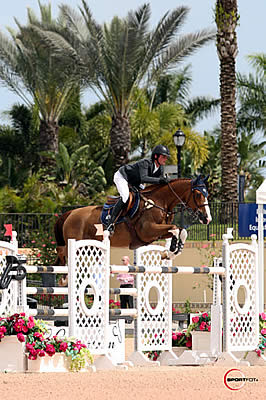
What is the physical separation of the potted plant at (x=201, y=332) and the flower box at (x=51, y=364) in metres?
2.94

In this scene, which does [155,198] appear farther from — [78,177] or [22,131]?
[22,131]

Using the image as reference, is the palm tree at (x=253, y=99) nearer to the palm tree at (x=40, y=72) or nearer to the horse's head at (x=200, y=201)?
the palm tree at (x=40, y=72)

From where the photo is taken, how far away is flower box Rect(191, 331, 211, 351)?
37.6 ft

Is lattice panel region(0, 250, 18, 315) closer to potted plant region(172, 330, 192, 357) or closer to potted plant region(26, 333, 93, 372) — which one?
potted plant region(26, 333, 93, 372)

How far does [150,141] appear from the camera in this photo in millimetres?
38062

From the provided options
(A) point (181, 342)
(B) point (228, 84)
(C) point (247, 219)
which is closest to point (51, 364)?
(A) point (181, 342)

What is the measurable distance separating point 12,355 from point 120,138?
22052 millimetres

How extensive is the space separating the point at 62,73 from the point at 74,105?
354 inches

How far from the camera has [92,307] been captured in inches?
385

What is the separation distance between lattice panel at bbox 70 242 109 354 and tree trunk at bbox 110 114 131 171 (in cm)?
2072

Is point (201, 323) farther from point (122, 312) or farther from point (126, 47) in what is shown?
point (126, 47)

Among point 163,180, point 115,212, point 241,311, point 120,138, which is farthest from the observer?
point 120,138

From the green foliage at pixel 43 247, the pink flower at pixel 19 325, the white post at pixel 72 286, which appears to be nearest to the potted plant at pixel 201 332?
the white post at pixel 72 286

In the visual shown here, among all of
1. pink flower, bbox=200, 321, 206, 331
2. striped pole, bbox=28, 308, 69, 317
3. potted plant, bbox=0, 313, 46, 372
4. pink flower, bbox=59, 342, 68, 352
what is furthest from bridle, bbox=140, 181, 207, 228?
potted plant, bbox=0, 313, 46, 372
